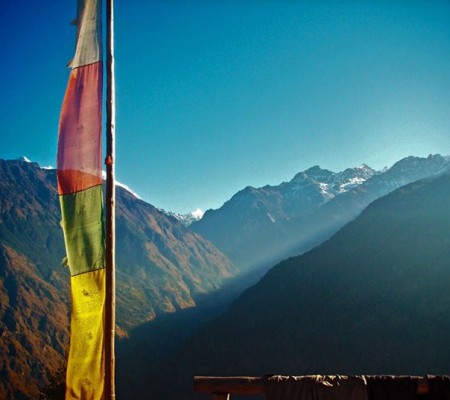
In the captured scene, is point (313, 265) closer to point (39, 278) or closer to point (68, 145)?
point (68, 145)

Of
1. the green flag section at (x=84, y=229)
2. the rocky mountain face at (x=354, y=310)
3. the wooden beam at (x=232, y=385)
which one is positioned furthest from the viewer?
the rocky mountain face at (x=354, y=310)

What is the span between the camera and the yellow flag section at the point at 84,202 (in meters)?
4.85

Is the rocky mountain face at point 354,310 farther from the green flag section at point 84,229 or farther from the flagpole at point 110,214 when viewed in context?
the green flag section at point 84,229

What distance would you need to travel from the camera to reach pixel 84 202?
17.8 feet

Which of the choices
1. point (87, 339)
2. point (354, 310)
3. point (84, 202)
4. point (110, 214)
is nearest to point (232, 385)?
point (87, 339)

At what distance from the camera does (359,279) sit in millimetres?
70688

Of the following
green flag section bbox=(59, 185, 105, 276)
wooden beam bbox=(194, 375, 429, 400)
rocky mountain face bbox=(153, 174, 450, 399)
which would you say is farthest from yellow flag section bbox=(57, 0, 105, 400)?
rocky mountain face bbox=(153, 174, 450, 399)

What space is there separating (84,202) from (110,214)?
550 mm

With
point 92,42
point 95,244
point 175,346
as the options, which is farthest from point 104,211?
point 175,346

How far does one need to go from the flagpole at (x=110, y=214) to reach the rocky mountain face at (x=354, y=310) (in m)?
48.8

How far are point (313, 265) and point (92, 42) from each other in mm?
84087

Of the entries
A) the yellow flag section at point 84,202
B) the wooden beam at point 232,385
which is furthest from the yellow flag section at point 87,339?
the wooden beam at point 232,385

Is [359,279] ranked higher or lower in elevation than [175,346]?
higher

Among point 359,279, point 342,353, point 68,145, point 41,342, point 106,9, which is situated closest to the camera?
point 68,145
